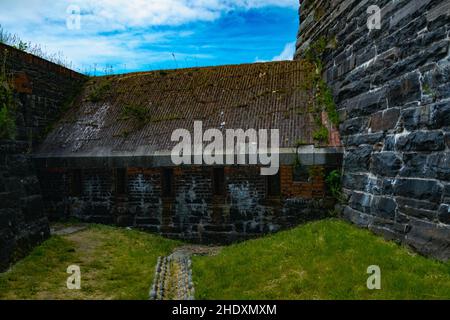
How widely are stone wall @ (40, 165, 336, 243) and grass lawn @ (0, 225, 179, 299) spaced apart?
0.63 meters

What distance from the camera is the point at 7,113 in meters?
7.47

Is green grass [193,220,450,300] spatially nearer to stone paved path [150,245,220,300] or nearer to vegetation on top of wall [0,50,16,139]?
stone paved path [150,245,220,300]

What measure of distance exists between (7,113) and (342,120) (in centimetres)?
743

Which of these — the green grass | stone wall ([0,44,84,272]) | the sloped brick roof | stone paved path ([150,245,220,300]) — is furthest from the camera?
the sloped brick roof

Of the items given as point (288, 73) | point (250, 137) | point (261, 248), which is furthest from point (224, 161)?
point (288, 73)

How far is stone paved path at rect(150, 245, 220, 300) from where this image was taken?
218 inches

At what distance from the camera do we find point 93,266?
698 cm

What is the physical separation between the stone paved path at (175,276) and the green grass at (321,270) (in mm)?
175

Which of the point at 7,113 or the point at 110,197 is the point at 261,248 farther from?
the point at 7,113

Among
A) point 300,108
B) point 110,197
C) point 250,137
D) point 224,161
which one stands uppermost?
point 300,108

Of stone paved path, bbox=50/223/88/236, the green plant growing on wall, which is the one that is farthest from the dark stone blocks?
stone paved path, bbox=50/223/88/236

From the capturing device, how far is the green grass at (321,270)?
496 cm

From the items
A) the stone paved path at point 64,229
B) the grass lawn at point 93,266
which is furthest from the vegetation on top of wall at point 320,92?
the stone paved path at point 64,229

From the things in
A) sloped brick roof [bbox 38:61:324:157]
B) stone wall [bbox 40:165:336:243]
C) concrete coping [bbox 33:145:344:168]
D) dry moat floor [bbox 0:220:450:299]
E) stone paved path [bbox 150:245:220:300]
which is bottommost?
stone paved path [bbox 150:245:220:300]
